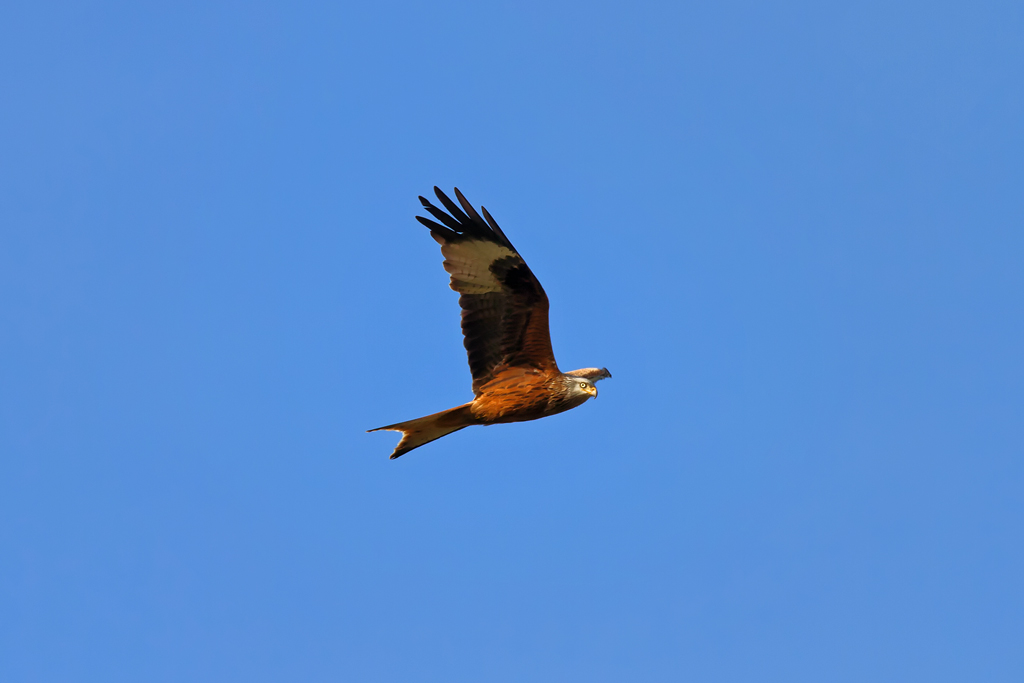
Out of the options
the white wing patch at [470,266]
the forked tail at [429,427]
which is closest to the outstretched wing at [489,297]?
the white wing patch at [470,266]

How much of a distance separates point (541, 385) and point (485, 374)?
23.9 inches

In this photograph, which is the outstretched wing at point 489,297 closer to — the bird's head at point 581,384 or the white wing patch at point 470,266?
the white wing patch at point 470,266

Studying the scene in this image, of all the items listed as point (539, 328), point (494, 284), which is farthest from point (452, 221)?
point (539, 328)

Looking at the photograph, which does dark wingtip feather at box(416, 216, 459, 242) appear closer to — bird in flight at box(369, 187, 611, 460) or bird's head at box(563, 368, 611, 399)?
bird in flight at box(369, 187, 611, 460)

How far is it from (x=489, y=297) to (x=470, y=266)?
37cm

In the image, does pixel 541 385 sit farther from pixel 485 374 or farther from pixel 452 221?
pixel 452 221

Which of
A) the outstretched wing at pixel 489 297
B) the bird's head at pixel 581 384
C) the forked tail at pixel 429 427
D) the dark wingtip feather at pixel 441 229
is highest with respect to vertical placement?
the dark wingtip feather at pixel 441 229

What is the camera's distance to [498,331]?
819 centimetres

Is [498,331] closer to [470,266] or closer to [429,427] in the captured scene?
[470,266]

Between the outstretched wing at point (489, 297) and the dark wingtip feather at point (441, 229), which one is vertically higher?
the dark wingtip feather at point (441, 229)

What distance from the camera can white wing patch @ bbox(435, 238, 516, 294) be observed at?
26.6 feet

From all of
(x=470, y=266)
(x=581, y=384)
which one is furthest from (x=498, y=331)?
(x=581, y=384)

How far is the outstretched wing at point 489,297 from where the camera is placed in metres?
8.04

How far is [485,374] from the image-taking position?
323 inches
